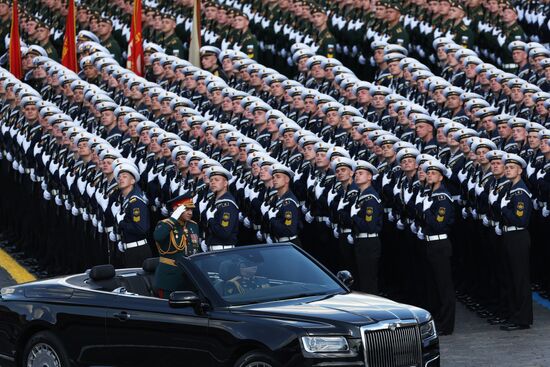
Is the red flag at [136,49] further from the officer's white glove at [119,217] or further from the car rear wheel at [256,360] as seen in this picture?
the car rear wheel at [256,360]

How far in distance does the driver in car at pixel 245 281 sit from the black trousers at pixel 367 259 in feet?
15.5

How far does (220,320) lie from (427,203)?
5.55m

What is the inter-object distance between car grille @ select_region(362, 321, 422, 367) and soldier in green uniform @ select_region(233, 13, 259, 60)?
1250 centimetres

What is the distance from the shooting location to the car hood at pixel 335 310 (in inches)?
500

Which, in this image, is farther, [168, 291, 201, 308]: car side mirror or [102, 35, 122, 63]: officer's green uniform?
[102, 35, 122, 63]: officer's green uniform

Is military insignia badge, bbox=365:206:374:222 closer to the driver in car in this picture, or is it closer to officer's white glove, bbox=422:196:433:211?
officer's white glove, bbox=422:196:433:211

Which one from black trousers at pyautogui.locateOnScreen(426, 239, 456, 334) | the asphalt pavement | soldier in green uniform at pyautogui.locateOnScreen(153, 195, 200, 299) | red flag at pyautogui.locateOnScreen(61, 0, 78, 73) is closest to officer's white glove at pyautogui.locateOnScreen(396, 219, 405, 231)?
black trousers at pyautogui.locateOnScreen(426, 239, 456, 334)

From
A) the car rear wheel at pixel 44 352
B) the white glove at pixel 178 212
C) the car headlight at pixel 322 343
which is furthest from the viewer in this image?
the white glove at pixel 178 212

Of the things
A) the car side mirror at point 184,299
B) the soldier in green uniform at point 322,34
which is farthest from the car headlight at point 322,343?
the soldier in green uniform at point 322,34

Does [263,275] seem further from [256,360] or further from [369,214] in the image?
[369,214]

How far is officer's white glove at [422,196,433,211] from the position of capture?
59.2 ft

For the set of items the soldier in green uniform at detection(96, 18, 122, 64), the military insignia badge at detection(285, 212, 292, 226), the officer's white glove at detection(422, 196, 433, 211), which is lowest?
the military insignia badge at detection(285, 212, 292, 226)

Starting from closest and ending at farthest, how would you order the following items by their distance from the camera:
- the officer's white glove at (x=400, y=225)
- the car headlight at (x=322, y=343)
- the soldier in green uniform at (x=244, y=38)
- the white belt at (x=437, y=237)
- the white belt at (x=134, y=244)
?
the car headlight at (x=322, y=343) < the white belt at (x=437, y=237) < the white belt at (x=134, y=244) < the officer's white glove at (x=400, y=225) < the soldier in green uniform at (x=244, y=38)

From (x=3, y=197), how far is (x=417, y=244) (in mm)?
6776
